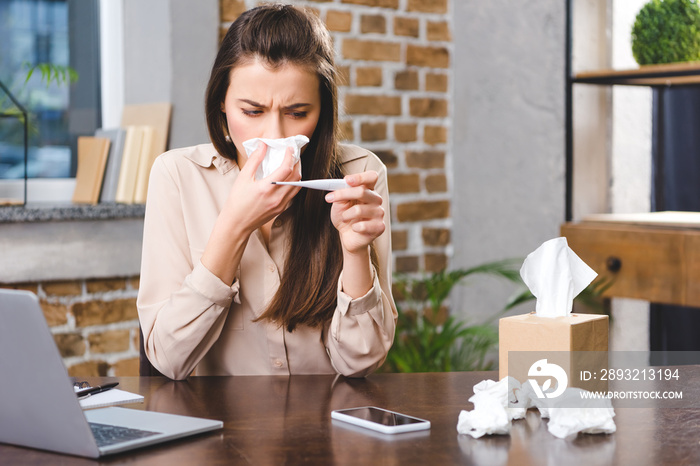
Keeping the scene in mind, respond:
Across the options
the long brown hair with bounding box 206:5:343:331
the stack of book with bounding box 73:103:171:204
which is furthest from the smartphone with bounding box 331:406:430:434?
the stack of book with bounding box 73:103:171:204

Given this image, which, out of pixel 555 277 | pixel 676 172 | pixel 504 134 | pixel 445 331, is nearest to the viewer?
pixel 555 277

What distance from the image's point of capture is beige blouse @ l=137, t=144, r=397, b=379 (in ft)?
4.31

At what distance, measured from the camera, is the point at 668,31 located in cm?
221

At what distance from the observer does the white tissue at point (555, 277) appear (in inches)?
39.0

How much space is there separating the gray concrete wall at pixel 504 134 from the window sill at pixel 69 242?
120 cm

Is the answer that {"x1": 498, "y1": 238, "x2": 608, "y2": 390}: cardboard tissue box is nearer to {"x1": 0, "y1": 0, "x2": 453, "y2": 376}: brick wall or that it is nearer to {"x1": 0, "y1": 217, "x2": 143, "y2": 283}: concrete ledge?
{"x1": 0, "y1": 217, "x2": 143, "y2": 283}: concrete ledge

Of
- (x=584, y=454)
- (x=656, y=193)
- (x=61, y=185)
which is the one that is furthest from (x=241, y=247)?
(x=656, y=193)

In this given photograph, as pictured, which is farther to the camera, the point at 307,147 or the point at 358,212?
the point at 307,147

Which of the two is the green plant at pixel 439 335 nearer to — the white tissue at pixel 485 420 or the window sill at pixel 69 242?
the window sill at pixel 69 242

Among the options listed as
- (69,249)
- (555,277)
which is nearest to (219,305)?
(555,277)

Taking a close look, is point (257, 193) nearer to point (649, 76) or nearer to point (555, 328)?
point (555, 328)

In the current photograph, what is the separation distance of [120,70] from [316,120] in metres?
1.29

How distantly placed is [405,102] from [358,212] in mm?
1650

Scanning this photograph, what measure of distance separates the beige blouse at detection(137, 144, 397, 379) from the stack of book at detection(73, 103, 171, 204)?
838 millimetres
